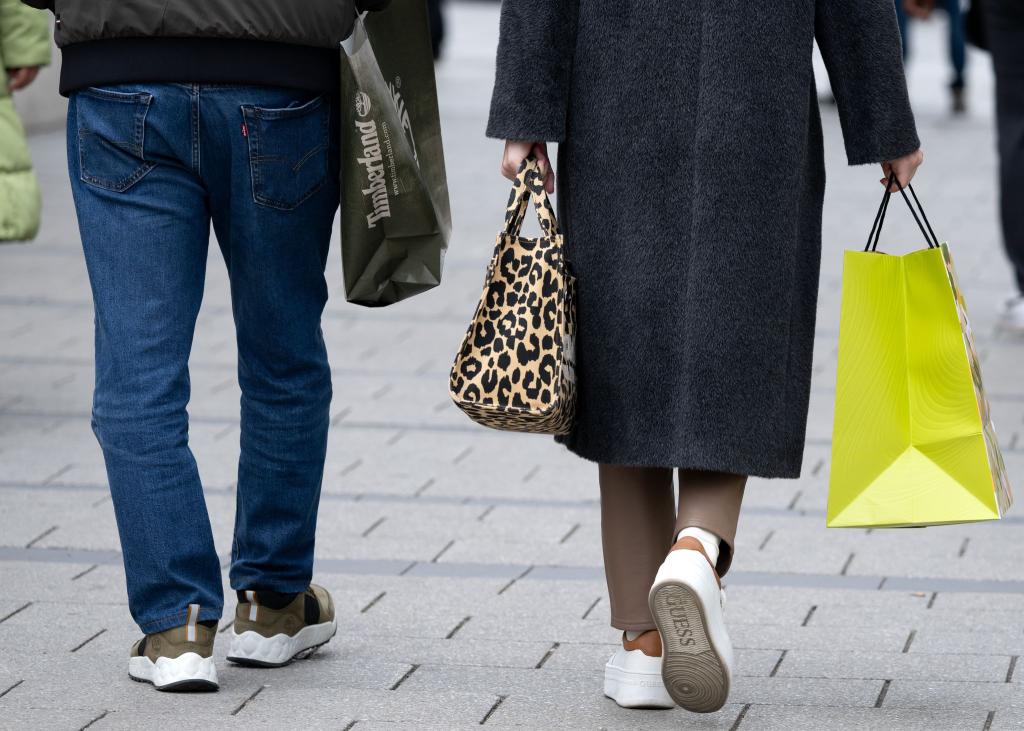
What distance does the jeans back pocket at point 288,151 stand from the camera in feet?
11.2

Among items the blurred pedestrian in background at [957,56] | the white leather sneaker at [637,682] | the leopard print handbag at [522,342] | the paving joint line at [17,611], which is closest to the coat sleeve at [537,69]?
the leopard print handbag at [522,342]

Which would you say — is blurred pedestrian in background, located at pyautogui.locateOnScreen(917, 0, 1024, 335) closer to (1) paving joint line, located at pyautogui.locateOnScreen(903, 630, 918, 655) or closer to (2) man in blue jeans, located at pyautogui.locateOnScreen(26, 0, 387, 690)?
(1) paving joint line, located at pyautogui.locateOnScreen(903, 630, 918, 655)

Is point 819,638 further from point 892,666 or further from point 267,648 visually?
point 267,648

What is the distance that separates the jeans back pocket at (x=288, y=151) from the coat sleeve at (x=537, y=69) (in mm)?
378

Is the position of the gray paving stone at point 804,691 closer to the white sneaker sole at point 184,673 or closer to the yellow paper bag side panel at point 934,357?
the yellow paper bag side panel at point 934,357

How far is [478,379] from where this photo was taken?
10.8ft

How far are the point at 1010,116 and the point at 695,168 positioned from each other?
4455mm

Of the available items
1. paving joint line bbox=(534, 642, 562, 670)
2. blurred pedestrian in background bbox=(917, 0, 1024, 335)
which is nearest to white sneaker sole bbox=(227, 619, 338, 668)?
paving joint line bbox=(534, 642, 562, 670)

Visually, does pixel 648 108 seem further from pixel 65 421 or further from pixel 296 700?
pixel 65 421

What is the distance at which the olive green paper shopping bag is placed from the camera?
3.51m

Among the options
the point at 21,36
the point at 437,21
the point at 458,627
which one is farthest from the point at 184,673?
the point at 437,21

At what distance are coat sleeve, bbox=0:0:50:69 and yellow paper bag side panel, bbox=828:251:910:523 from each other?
9.26 feet

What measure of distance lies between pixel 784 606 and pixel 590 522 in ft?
2.86

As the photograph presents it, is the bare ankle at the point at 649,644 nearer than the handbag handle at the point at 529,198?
No
